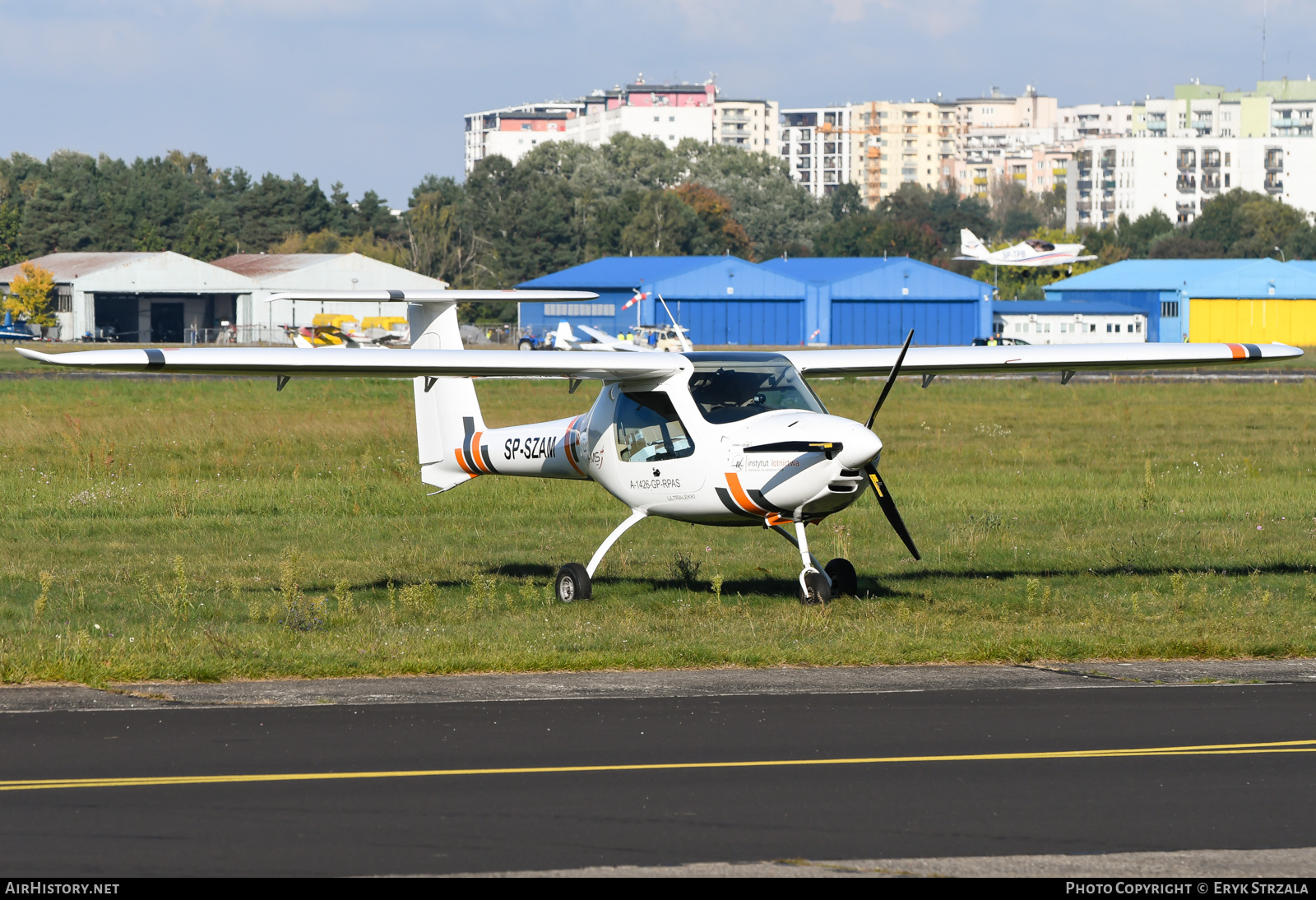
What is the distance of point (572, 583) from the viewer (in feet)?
48.3

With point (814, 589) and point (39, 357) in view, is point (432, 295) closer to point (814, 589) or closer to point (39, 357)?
point (39, 357)

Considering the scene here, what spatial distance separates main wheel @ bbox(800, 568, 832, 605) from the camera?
13977 millimetres

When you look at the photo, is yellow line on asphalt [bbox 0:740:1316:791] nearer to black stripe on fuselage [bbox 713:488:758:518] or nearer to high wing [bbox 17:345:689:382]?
high wing [bbox 17:345:689:382]

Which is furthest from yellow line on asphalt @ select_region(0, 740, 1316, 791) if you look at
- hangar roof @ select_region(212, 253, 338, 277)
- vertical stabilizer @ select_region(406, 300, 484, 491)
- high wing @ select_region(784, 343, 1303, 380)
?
hangar roof @ select_region(212, 253, 338, 277)

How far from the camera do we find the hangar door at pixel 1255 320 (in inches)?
3971

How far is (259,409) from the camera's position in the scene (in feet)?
126

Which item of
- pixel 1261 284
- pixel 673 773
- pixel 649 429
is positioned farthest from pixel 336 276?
pixel 673 773

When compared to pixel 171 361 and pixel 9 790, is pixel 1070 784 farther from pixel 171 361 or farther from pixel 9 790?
pixel 171 361

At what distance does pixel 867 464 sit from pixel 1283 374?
55107 millimetres

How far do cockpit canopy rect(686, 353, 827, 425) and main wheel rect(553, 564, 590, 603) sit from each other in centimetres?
203

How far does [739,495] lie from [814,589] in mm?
1202

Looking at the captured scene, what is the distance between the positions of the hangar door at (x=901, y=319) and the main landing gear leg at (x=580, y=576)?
84061 mm
